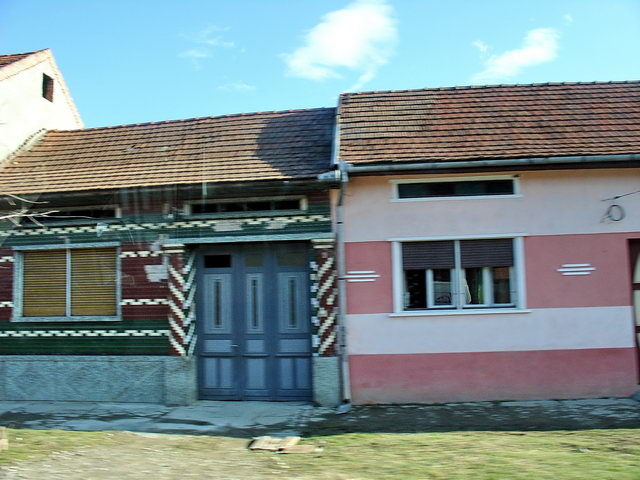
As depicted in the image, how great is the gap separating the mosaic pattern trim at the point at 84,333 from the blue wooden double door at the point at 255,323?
2.48ft

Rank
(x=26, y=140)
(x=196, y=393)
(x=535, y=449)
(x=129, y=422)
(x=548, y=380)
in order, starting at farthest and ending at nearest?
(x=26, y=140)
(x=196, y=393)
(x=548, y=380)
(x=129, y=422)
(x=535, y=449)

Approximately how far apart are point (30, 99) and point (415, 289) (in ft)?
29.4

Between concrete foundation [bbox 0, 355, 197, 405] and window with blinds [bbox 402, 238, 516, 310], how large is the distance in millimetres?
3731

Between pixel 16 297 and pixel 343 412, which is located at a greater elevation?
pixel 16 297

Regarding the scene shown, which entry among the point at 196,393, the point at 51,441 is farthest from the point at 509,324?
the point at 51,441

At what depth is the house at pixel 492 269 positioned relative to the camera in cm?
789

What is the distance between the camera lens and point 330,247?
26.4 ft

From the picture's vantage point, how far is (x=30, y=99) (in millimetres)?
11164

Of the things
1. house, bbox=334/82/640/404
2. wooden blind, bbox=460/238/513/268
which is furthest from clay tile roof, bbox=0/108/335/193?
wooden blind, bbox=460/238/513/268

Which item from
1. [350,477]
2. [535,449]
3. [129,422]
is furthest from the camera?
[129,422]

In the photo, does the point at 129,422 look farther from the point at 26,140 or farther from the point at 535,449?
the point at 26,140

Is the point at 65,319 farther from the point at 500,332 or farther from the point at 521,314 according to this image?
the point at 521,314

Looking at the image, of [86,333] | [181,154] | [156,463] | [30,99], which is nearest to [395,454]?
[156,463]

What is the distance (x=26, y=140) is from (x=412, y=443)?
9595 mm
